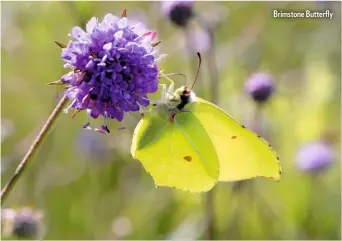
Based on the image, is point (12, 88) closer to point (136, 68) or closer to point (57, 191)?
point (57, 191)

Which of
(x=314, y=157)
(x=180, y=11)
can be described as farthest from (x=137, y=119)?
(x=314, y=157)

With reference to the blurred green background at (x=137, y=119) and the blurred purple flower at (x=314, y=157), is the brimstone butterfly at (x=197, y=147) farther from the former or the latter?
the blurred purple flower at (x=314, y=157)

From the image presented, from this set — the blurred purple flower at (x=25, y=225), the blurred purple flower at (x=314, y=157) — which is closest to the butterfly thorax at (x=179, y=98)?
the blurred purple flower at (x=25, y=225)

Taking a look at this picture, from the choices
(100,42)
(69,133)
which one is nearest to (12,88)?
(69,133)

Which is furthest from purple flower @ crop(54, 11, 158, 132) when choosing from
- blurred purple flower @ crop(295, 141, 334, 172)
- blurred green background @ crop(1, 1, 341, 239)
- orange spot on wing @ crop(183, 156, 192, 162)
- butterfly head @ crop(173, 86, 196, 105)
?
blurred purple flower @ crop(295, 141, 334, 172)

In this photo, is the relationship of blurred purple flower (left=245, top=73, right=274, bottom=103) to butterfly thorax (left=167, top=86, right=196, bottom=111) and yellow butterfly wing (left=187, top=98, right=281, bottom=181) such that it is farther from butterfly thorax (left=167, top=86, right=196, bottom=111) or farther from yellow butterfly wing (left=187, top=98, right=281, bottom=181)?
butterfly thorax (left=167, top=86, right=196, bottom=111)

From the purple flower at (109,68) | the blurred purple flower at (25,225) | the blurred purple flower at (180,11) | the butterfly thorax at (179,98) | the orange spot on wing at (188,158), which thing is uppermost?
the blurred purple flower at (180,11)
